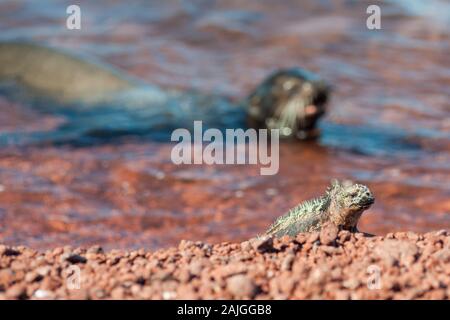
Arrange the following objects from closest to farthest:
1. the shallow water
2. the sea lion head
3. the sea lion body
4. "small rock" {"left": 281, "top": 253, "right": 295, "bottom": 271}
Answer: "small rock" {"left": 281, "top": 253, "right": 295, "bottom": 271} < the shallow water < the sea lion head < the sea lion body

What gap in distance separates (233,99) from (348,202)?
6223 millimetres

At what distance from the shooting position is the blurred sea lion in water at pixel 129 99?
8562mm

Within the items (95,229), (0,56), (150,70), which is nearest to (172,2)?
(150,70)

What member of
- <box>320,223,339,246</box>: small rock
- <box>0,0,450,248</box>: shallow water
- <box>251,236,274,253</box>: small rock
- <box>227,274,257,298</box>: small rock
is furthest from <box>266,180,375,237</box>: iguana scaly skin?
<box>0,0,450,248</box>: shallow water

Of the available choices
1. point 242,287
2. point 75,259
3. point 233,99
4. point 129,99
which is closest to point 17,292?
point 75,259

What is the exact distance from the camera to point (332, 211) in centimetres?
365

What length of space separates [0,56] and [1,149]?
2.16m

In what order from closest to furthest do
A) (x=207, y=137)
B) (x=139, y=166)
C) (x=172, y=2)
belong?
(x=139, y=166) → (x=207, y=137) → (x=172, y=2)

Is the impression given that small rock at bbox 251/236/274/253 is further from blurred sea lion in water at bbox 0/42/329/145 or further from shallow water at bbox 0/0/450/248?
blurred sea lion in water at bbox 0/42/329/145

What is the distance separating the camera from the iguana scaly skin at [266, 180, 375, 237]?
350cm

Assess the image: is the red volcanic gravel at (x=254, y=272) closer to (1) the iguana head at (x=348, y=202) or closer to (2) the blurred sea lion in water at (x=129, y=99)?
(1) the iguana head at (x=348, y=202)

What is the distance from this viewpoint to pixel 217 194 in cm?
709

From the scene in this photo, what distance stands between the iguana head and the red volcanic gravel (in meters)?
0.11
